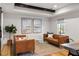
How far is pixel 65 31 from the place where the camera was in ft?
10.8

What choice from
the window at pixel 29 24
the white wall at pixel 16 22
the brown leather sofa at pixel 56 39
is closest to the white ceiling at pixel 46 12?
the white wall at pixel 16 22

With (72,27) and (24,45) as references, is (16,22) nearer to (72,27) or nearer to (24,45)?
(24,45)

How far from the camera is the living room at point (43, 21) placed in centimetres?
302

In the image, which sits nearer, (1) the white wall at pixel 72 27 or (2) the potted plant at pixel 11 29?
(1) the white wall at pixel 72 27

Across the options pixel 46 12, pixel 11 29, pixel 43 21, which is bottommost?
pixel 11 29

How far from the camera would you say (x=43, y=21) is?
155 inches

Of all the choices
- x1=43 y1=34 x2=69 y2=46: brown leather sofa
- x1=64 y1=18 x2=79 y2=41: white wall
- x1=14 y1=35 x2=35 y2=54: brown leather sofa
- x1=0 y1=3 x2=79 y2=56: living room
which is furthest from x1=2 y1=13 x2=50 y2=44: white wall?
x1=64 y1=18 x2=79 y2=41: white wall

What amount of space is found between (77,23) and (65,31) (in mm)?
546

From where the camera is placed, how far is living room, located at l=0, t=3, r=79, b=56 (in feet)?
9.90

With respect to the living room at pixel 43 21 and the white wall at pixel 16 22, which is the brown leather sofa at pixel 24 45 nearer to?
the living room at pixel 43 21

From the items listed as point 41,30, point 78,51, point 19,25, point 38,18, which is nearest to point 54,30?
point 41,30

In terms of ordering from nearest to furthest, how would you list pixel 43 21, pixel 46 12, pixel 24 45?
pixel 24 45, pixel 43 21, pixel 46 12

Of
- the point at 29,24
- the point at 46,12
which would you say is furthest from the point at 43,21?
the point at 29,24

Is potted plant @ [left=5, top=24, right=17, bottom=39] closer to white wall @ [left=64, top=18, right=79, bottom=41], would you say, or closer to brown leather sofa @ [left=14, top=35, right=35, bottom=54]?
brown leather sofa @ [left=14, top=35, right=35, bottom=54]
